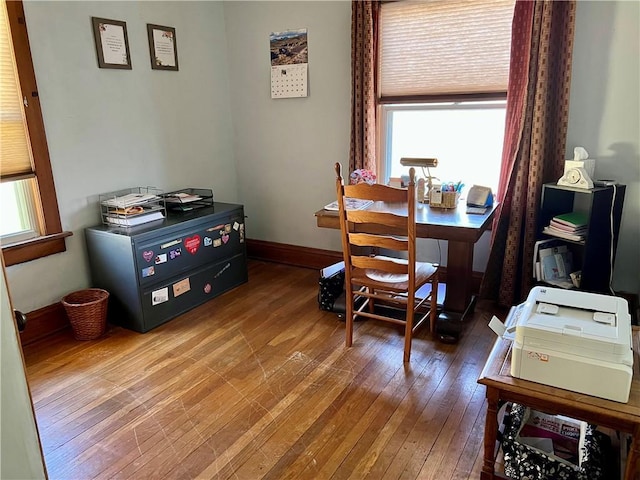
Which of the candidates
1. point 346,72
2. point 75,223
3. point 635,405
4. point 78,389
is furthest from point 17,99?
point 635,405

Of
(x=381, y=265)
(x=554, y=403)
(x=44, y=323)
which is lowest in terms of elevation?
(x=44, y=323)

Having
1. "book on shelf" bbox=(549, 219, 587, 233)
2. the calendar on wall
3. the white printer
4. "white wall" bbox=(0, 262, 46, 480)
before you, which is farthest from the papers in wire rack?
"book on shelf" bbox=(549, 219, 587, 233)

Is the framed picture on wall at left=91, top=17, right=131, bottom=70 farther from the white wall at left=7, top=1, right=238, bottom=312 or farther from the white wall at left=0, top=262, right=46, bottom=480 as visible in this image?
the white wall at left=0, top=262, right=46, bottom=480

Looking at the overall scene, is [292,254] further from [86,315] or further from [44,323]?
[44,323]

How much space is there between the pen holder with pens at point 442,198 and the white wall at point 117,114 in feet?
6.37

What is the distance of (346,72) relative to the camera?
3471mm

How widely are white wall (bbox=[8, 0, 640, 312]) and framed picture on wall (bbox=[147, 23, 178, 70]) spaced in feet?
0.18

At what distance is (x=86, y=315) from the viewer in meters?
2.77

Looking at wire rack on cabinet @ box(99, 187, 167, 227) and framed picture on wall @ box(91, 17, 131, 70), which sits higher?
framed picture on wall @ box(91, 17, 131, 70)

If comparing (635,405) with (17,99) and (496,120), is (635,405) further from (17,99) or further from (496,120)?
(17,99)

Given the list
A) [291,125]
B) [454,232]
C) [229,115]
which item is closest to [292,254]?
[291,125]

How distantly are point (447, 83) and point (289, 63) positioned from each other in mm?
1264

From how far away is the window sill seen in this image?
264 centimetres

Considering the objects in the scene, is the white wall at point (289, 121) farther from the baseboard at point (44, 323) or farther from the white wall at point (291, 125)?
the baseboard at point (44, 323)
